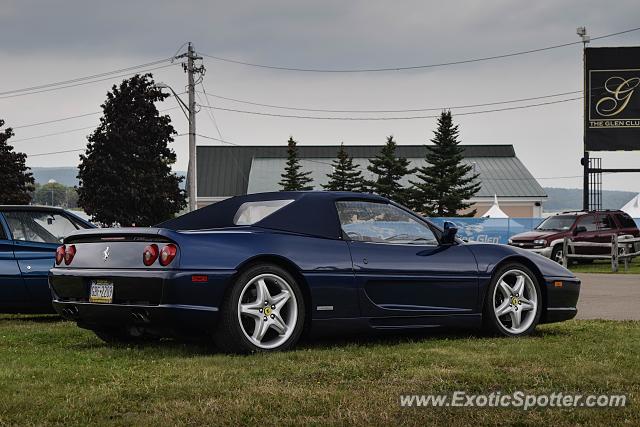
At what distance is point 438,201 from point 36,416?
60359mm

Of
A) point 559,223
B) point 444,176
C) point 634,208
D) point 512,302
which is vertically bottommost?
point 512,302

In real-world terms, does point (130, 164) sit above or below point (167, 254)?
above

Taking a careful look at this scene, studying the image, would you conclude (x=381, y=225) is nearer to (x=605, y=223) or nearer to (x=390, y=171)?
(x=605, y=223)

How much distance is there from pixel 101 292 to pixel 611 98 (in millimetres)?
34714

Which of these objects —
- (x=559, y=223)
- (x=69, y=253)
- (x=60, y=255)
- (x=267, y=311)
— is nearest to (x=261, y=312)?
(x=267, y=311)

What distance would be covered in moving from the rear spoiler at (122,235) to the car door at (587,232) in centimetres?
2419

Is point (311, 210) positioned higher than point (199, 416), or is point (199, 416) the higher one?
point (311, 210)

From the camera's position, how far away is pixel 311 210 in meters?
7.89

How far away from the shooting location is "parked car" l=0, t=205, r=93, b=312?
10.4 m

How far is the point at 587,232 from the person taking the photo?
30.7 meters

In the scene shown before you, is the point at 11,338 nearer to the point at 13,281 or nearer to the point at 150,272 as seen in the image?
the point at 13,281

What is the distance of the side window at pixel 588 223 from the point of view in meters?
30.8

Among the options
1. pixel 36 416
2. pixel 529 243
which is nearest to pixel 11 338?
pixel 36 416

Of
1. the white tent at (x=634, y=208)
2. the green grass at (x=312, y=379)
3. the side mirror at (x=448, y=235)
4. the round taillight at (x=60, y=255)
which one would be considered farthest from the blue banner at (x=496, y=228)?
the round taillight at (x=60, y=255)
